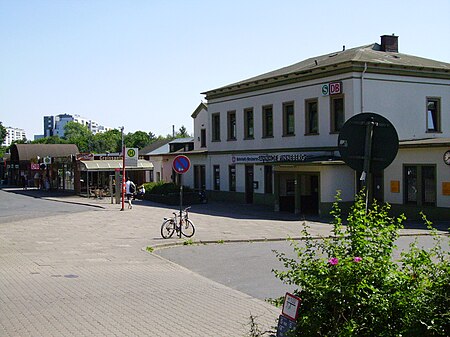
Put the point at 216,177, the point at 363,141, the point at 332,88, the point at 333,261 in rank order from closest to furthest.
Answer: the point at 333,261 < the point at 363,141 < the point at 332,88 < the point at 216,177

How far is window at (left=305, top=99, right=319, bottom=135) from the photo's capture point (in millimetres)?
35188

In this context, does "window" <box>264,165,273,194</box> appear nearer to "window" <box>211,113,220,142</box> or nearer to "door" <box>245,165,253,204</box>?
"door" <box>245,165,253,204</box>

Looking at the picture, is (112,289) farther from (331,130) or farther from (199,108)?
(199,108)

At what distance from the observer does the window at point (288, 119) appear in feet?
123

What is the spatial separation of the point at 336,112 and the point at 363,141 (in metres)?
26.4

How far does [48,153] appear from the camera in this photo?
8331 centimetres

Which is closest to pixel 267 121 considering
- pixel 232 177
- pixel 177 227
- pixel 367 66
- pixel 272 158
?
pixel 272 158

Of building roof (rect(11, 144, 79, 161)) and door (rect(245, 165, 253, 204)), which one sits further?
building roof (rect(11, 144, 79, 161))

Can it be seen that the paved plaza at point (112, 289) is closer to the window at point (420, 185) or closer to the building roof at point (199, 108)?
the window at point (420, 185)

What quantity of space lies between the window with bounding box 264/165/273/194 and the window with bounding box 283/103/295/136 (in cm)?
245

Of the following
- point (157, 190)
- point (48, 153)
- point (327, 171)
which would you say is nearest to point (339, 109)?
point (327, 171)

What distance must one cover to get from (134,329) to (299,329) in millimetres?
3839

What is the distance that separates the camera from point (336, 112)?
111 ft

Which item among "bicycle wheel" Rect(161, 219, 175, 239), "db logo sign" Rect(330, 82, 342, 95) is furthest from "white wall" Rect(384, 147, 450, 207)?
"bicycle wheel" Rect(161, 219, 175, 239)
